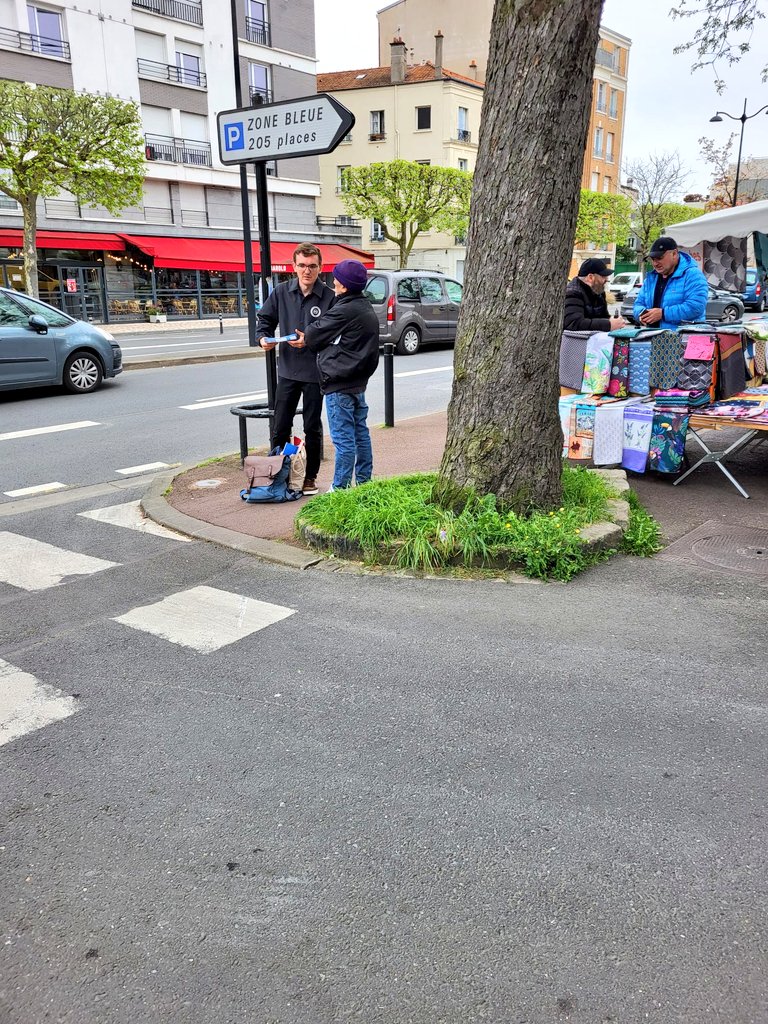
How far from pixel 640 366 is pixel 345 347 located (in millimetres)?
2754

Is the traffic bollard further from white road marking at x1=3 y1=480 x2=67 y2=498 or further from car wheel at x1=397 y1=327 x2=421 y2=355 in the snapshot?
car wheel at x1=397 y1=327 x2=421 y2=355

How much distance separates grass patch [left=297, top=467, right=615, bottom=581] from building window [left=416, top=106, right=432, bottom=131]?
4802 centimetres

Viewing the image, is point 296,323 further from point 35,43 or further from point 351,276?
point 35,43

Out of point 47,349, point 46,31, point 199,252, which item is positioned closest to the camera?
point 47,349

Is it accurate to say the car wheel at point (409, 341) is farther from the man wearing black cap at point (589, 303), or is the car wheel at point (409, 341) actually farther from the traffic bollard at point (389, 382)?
the man wearing black cap at point (589, 303)

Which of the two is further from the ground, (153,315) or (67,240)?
(67,240)

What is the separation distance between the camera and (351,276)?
5.64 m

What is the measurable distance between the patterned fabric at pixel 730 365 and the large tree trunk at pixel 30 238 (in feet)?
71.9

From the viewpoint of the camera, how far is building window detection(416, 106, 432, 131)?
47562mm

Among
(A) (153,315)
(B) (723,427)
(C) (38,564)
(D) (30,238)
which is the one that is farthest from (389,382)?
(A) (153,315)

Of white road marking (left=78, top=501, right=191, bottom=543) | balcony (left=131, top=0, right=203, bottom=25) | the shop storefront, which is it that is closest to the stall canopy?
white road marking (left=78, top=501, right=191, bottom=543)

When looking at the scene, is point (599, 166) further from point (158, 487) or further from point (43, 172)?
point (158, 487)

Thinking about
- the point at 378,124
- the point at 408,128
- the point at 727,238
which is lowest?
the point at 727,238

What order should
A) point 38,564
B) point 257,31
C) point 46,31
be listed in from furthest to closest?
point 257,31
point 46,31
point 38,564
